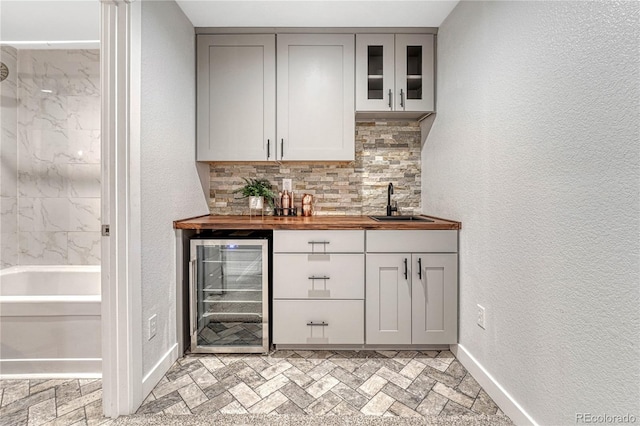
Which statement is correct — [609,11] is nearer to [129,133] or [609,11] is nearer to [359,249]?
[359,249]

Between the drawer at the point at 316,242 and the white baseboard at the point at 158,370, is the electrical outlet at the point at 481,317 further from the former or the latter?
the white baseboard at the point at 158,370

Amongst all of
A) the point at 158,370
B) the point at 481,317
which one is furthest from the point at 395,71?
the point at 158,370

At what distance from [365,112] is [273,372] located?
2.02m

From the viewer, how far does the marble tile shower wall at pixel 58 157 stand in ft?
8.84

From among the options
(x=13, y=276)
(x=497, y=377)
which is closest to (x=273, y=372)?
(x=497, y=377)

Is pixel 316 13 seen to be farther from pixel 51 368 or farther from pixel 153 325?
pixel 51 368

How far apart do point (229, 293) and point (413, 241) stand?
134cm

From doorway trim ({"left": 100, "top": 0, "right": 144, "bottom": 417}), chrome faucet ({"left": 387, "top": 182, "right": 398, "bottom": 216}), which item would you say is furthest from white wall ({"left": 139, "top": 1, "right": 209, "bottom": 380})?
chrome faucet ({"left": 387, "top": 182, "right": 398, "bottom": 216})

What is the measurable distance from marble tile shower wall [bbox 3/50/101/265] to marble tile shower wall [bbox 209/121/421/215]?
1132 millimetres

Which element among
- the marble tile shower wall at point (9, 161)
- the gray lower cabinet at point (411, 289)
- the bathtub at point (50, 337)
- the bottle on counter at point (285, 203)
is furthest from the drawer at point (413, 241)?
the marble tile shower wall at point (9, 161)

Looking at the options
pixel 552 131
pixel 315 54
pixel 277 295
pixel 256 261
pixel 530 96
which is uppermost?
pixel 315 54

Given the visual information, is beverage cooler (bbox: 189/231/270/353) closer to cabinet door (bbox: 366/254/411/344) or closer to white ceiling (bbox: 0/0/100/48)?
cabinet door (bbox: 366/254/411/344)

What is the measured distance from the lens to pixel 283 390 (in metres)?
1.76

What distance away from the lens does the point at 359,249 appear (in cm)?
211
